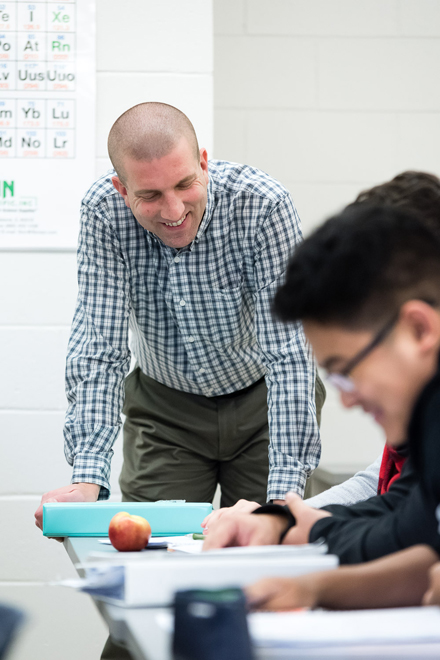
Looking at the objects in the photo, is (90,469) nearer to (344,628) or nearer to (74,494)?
(74,494)

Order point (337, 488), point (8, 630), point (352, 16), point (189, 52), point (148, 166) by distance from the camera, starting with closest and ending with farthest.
Result: point (8, 630)
point (337, 488)
point (148, 166)
point (189, 52)
point (352, 16)

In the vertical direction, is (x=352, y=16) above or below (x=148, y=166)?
above

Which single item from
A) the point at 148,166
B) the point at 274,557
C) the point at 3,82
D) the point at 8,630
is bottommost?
the point at 274,557

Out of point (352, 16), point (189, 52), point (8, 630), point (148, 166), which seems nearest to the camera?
point (8, 630)

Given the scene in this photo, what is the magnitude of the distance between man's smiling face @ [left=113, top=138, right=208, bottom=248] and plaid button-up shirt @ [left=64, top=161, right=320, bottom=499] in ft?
0.39

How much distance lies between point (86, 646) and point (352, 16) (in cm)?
220

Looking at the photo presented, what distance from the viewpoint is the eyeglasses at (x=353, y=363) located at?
0.66 meters

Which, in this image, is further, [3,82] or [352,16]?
[352,16]

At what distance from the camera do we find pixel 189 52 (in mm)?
2123

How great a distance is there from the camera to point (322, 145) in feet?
8.47

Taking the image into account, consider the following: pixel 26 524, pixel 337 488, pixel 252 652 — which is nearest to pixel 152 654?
pixel 252 652

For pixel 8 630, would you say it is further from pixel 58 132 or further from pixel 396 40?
pixel 396 40

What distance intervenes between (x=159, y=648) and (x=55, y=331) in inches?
67.9

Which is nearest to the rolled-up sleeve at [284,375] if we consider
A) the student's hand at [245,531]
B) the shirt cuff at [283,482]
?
the shirt cuff at [283,482]
